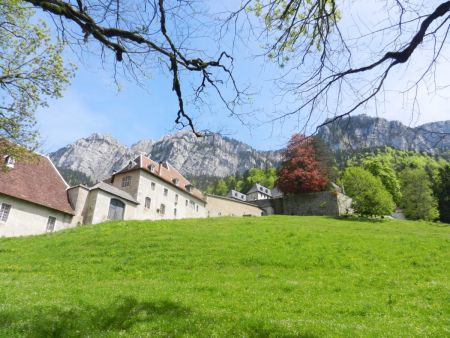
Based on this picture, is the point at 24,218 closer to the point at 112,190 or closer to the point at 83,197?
the point at 83,197

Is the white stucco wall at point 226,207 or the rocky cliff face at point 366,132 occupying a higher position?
the white stucco wall at point 226,207

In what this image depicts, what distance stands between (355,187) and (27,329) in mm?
40886

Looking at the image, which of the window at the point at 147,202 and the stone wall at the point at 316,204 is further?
the window at the point at 147,202

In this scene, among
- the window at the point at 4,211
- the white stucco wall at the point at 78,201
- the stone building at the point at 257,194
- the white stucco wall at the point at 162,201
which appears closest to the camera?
the window at the point at 4,211

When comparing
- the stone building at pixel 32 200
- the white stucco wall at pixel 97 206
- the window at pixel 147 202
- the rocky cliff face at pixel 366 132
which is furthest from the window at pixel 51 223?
the rocky cliff face at pixel 366 132

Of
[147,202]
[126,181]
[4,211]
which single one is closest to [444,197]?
[147,202]

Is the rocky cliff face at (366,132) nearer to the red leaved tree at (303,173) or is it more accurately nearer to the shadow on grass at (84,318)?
the shadow on grass at (84,318)

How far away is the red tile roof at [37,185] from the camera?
30750 mm

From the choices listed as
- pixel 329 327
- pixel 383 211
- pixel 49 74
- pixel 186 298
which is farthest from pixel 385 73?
pixel 383 211

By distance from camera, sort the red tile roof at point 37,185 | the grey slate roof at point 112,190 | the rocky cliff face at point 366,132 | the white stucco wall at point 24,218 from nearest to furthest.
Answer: the rocky cliff face at point 366,132 → the white stucco wall at point 24,218 → the red tile roof at point 37,185 → the grey slate roof at point 112,190

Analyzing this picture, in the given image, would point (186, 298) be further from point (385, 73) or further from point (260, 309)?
point (385, 73)

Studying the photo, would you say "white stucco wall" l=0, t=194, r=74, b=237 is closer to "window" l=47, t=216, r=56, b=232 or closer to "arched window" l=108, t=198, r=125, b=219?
"window" l=47, t=216, r=56, b=232

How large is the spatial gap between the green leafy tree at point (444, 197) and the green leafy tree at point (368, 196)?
1393 inches

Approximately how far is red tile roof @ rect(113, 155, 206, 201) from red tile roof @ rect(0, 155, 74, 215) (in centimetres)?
1167
